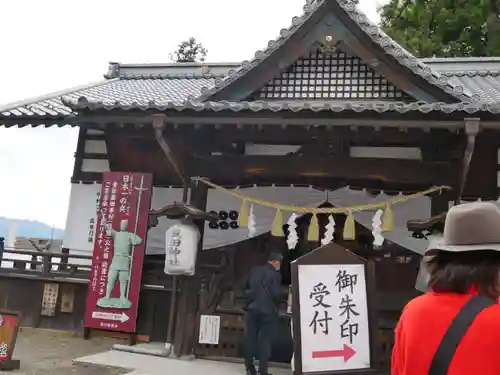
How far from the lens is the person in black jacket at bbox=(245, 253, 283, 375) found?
6.58 m

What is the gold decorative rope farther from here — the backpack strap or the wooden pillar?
the backpack strap

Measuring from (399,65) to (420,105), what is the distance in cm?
139

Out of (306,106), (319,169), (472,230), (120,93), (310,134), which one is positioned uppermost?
(120,93)

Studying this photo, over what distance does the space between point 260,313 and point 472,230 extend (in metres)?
4.86

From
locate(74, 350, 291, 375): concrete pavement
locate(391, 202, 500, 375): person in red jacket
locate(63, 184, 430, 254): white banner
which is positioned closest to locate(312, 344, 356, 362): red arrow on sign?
locate(391, 202, 500, 375): person in red jacket

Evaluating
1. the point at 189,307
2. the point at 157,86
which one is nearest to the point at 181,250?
the point at 189,307

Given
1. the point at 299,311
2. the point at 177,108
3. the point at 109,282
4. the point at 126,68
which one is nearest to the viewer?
the point at 299,311

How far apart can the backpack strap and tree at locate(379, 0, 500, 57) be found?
59.3ft

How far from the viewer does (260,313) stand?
259 inches

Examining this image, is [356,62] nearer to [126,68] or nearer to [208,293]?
[208,293]

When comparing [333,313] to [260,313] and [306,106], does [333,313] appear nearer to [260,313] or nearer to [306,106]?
[260,313]

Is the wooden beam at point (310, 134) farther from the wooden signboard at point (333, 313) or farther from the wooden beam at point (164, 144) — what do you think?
the wooden signboard at point (333, 313)

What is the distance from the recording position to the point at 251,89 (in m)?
8.14

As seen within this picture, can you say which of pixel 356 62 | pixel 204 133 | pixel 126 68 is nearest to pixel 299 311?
pixel 204 133
